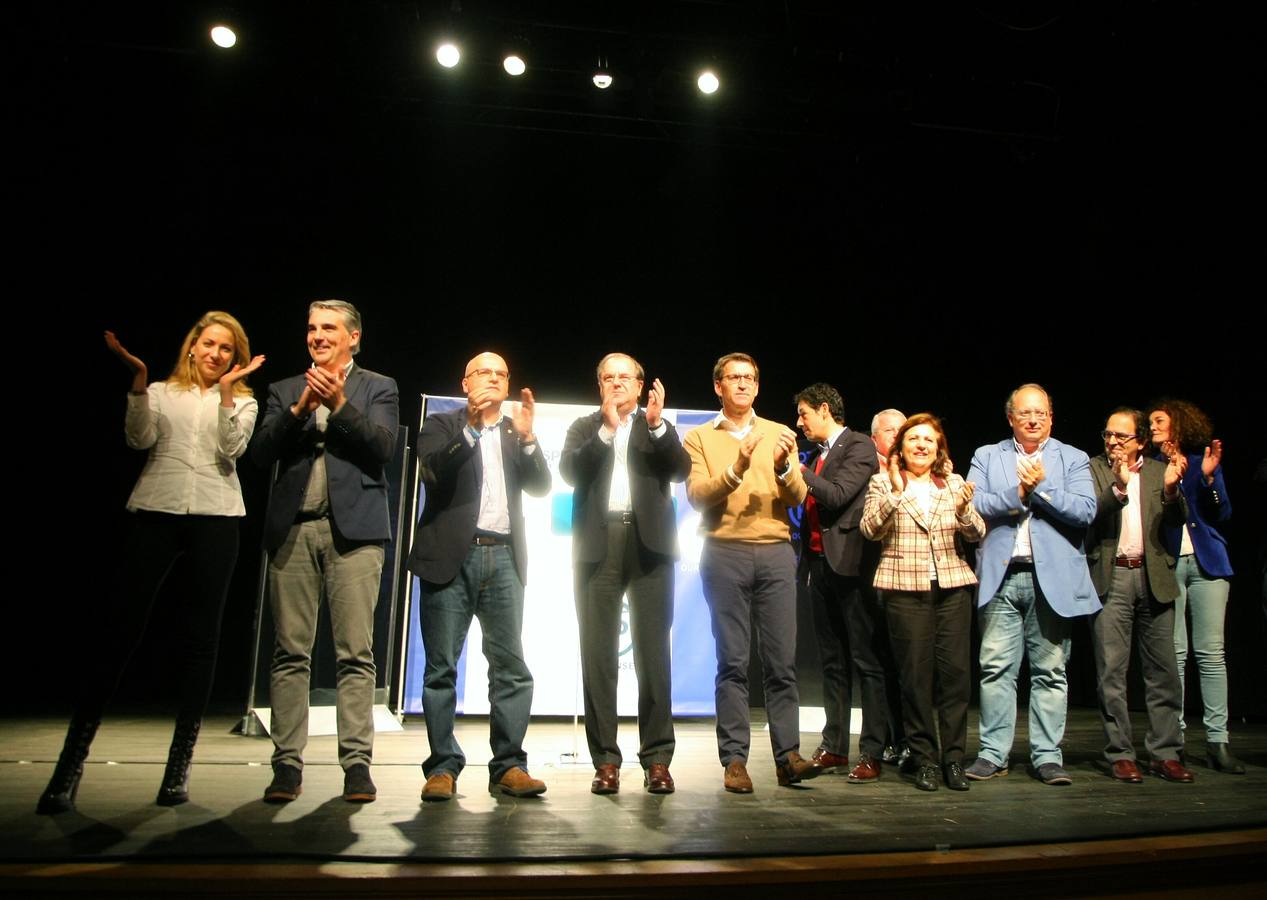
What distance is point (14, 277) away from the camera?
18.4 ft

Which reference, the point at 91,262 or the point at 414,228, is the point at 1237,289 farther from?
the point at 91,262

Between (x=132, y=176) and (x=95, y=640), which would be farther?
(x=132, y=176)

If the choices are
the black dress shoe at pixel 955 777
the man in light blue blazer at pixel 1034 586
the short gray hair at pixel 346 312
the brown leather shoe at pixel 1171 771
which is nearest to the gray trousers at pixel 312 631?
the short gray hair at pixel 346 312

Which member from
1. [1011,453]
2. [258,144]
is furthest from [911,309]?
[258,144]

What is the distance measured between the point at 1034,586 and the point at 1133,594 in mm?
476

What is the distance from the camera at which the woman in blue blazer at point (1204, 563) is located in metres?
3.92

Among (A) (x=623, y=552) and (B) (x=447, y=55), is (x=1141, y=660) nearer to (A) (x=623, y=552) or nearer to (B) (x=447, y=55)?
(A) (x=623, y=552)

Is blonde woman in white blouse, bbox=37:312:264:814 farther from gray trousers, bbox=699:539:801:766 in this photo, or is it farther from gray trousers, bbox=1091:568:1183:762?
gray trousers, bbox=1091:568:1183:762

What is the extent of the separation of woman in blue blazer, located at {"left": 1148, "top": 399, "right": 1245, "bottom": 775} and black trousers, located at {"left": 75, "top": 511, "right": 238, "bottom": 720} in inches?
148

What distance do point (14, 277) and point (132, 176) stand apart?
937 mm

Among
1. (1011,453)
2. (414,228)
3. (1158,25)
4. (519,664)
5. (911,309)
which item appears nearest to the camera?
(519,664)

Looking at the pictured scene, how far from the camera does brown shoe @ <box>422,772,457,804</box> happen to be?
2.88m

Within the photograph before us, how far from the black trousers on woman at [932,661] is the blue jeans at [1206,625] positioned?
3.66 feet

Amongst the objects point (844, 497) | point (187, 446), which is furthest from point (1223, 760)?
point (187, 446)
